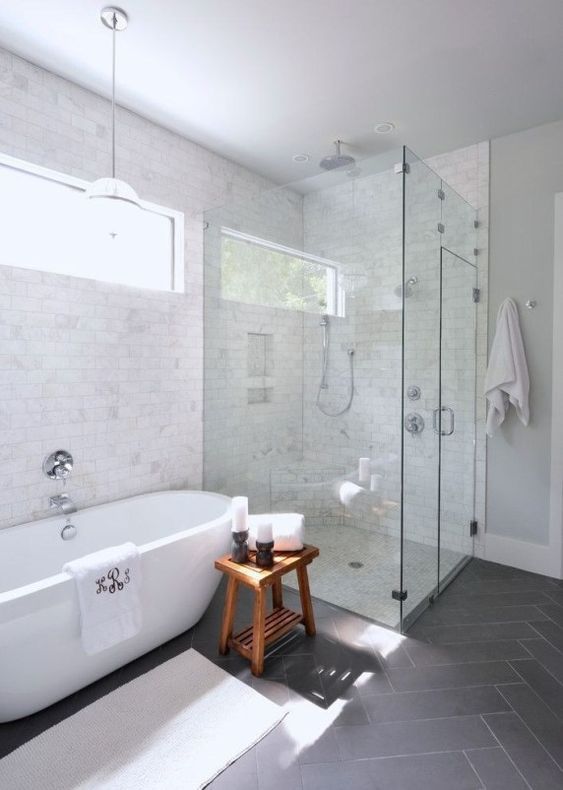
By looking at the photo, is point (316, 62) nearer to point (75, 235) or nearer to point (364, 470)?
point (75, 235)

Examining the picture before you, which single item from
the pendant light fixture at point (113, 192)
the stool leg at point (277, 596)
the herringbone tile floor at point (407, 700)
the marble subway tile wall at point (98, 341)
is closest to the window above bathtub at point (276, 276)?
the marble subway tile wall at point (98, 341)

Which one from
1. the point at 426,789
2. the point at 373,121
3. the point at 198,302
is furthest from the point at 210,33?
the point at 426,789

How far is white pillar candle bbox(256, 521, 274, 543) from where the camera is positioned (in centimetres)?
240

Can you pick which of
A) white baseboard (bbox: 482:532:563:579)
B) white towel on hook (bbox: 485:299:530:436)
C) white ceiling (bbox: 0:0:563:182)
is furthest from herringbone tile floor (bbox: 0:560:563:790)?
white ceiling (bbox: 0:0:563:182)

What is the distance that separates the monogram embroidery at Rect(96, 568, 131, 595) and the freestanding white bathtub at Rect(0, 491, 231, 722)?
0.11 meters

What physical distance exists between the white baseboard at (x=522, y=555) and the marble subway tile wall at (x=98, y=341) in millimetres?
2384

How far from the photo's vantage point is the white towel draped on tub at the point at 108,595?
199 centimetres

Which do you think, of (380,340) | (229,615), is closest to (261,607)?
(229,615)

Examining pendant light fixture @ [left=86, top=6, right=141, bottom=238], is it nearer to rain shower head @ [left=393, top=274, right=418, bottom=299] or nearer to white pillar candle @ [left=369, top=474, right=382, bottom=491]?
rain shower head @ [left=393, top=274, right=418, bottom=299]

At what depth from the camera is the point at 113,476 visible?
307cm

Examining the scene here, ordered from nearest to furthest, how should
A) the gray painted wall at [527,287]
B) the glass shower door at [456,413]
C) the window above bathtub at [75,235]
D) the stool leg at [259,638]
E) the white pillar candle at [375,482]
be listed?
the stool leg at [259,638], the window above bathtub at [75,235], the white pillar candle at [375,482], the glass shower door at [456,413], the gray painted wall at [527,287]

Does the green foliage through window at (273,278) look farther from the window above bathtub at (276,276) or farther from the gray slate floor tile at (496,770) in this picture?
the gray slate floor tile at (496,770)

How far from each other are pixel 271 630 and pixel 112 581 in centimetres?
90

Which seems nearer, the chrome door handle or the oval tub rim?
the oval tub rim
